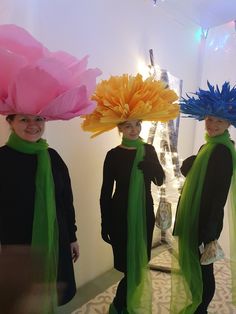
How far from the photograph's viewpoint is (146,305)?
4.25 ft

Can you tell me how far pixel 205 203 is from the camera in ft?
4.25

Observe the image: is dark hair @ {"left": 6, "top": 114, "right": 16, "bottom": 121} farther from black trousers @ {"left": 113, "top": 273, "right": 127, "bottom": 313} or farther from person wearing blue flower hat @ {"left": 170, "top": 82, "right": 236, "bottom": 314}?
black trousers @ {"left": 113, "top": 273, "right": 127, "bottom": 313}

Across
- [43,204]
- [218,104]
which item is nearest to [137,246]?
[43,204]

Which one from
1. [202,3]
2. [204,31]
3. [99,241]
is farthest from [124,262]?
[204,31]

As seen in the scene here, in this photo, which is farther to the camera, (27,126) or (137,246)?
(137,246)

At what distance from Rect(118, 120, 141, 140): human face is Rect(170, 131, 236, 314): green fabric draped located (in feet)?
1.20

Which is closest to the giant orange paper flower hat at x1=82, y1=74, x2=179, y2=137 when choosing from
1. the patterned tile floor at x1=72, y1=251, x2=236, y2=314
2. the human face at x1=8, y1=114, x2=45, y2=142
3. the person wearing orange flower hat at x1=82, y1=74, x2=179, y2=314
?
the person wearing orange flower hat at x1=82, y1=74, x2=179, y2=314

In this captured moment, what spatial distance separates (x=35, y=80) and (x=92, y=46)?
840 mm

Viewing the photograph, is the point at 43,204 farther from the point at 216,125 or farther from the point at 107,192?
the point at 216,125

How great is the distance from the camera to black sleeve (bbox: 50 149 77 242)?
43.0 inches

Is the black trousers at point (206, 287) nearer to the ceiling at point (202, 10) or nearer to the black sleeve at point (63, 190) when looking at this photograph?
the black sleeve at point (63, 190)

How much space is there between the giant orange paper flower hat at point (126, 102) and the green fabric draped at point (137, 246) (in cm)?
16

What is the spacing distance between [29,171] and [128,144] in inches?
20.0

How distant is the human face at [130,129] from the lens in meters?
1.26
